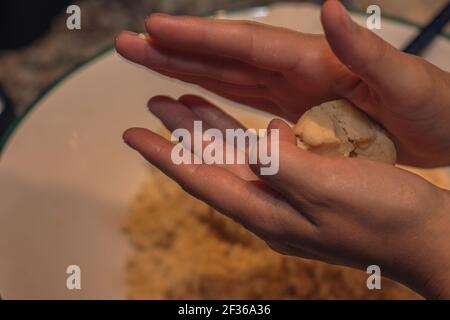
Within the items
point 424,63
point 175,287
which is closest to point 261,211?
point 424,63

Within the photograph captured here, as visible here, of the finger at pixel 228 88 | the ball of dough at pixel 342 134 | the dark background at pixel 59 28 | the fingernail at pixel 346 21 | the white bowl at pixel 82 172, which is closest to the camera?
the fingernail at pixel 346 21

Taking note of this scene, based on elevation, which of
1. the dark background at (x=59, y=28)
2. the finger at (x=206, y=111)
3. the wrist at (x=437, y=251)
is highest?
the dark background at (x=59, y=28)

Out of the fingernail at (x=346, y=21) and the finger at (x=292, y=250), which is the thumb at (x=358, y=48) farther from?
the finger at (x=292, y=250)

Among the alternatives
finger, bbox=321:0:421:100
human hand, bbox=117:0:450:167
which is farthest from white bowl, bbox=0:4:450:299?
finger, bbox=321:0:421:100

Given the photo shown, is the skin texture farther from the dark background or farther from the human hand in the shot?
the dark background

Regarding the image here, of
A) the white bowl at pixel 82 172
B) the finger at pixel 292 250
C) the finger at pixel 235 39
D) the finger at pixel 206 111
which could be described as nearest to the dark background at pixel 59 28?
the white bowl at pixel 82 172

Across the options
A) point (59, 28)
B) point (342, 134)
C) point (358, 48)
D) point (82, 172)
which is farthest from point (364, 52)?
point (59, 28)
